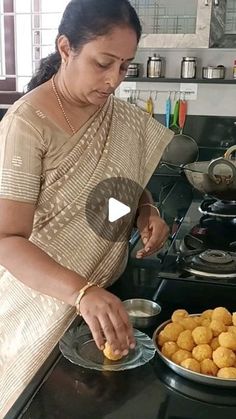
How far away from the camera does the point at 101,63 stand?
965mm

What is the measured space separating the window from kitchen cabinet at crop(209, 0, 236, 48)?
2.67 ft

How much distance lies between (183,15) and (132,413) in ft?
5.32

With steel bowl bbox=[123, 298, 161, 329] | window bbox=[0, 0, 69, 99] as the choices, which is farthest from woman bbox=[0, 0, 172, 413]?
window bbox=[0, 0, 69, 99]

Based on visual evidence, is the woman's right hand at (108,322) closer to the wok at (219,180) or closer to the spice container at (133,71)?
the wok at (219,180)

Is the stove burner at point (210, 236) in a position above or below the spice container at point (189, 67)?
below

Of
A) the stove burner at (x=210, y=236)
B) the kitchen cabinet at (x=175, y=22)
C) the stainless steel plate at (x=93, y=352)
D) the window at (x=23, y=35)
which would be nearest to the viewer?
the stainless steel plate at (x=93, y=352)

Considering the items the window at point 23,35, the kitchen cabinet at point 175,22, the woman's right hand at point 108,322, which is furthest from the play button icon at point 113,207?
the window at point 23,35

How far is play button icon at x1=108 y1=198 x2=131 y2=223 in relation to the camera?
1116mm

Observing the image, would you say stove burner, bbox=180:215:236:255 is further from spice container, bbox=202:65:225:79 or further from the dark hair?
spice container, bbox=202:65:225:79

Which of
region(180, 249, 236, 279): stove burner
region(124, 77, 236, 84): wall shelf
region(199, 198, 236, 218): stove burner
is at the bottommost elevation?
region(199, 198, 236, 218): stove burner

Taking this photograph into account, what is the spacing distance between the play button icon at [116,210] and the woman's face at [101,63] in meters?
0.23

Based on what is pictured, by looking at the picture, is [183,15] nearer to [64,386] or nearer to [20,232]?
[20,232]

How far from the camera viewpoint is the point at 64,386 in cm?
80

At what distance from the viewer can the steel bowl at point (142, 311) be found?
3.21ft
